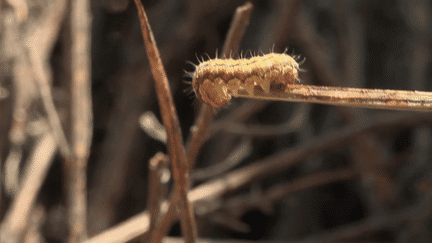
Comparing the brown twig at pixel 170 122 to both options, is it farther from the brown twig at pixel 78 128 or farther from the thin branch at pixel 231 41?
the brown twig at pixel 78 128

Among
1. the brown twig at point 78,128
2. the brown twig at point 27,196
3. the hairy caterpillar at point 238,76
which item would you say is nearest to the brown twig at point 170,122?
the hairy caterpillar at point 238,76

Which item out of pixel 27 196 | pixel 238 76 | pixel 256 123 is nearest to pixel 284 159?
pixel 256 123

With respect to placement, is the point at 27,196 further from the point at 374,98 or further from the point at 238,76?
the point at 374,98

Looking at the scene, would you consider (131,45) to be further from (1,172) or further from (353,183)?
(353,183)

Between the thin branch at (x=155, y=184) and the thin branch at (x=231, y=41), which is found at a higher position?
the thin branch at (x=231, y=41)

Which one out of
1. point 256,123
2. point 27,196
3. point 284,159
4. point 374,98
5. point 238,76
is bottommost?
point 374,98

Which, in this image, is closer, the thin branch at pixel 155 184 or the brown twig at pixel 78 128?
the thin branch at pixel 155 184

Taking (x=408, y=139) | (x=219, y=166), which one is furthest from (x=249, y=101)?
(x=408, y=139)
